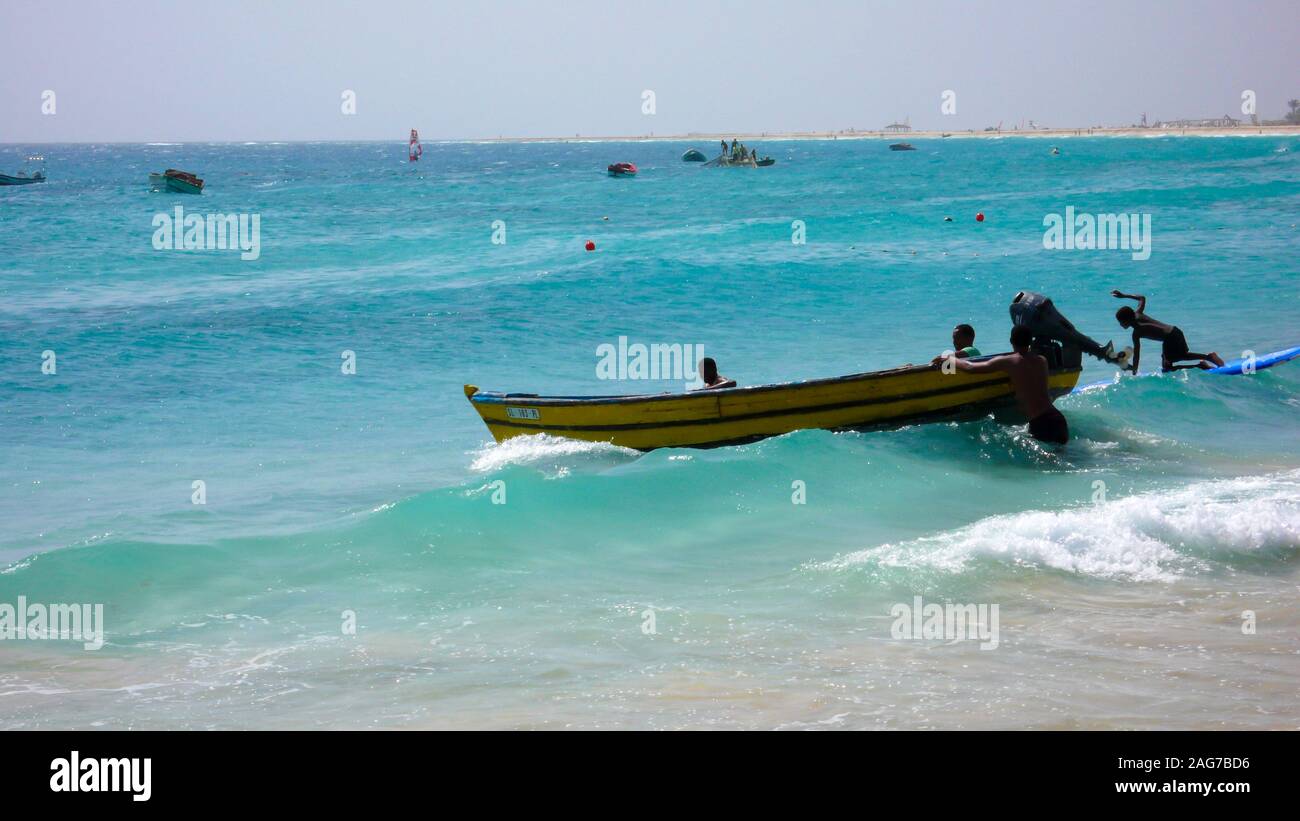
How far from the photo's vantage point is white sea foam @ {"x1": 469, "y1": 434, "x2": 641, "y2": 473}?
43.7 feet

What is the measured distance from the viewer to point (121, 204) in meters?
59.9

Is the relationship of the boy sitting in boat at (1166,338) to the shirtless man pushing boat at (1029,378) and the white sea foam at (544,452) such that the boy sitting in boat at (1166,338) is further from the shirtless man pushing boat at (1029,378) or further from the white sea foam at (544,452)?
the white sea foam at (544,452)

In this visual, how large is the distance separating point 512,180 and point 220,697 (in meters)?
83.9

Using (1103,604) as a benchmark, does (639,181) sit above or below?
above

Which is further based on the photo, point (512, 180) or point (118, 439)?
point (512, 180)

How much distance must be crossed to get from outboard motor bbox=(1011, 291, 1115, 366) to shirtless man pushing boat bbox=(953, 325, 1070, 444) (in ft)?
0.42

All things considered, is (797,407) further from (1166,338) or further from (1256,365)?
(1256,365)

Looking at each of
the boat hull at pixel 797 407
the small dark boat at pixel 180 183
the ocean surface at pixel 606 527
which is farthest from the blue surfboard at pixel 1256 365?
the small dark boat at pixel 180 183

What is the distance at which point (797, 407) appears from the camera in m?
12.9

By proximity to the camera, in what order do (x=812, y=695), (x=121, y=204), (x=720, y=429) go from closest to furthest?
(x=812, y=695), (x=720, y=429), (x=121, y=204)

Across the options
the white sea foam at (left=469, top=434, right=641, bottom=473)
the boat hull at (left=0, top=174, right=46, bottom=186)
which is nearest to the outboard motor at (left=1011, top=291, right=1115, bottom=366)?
the white sea foam at (left=469, top=434, right=641, bottom=473)

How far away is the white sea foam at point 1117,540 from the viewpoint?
30.6ft
